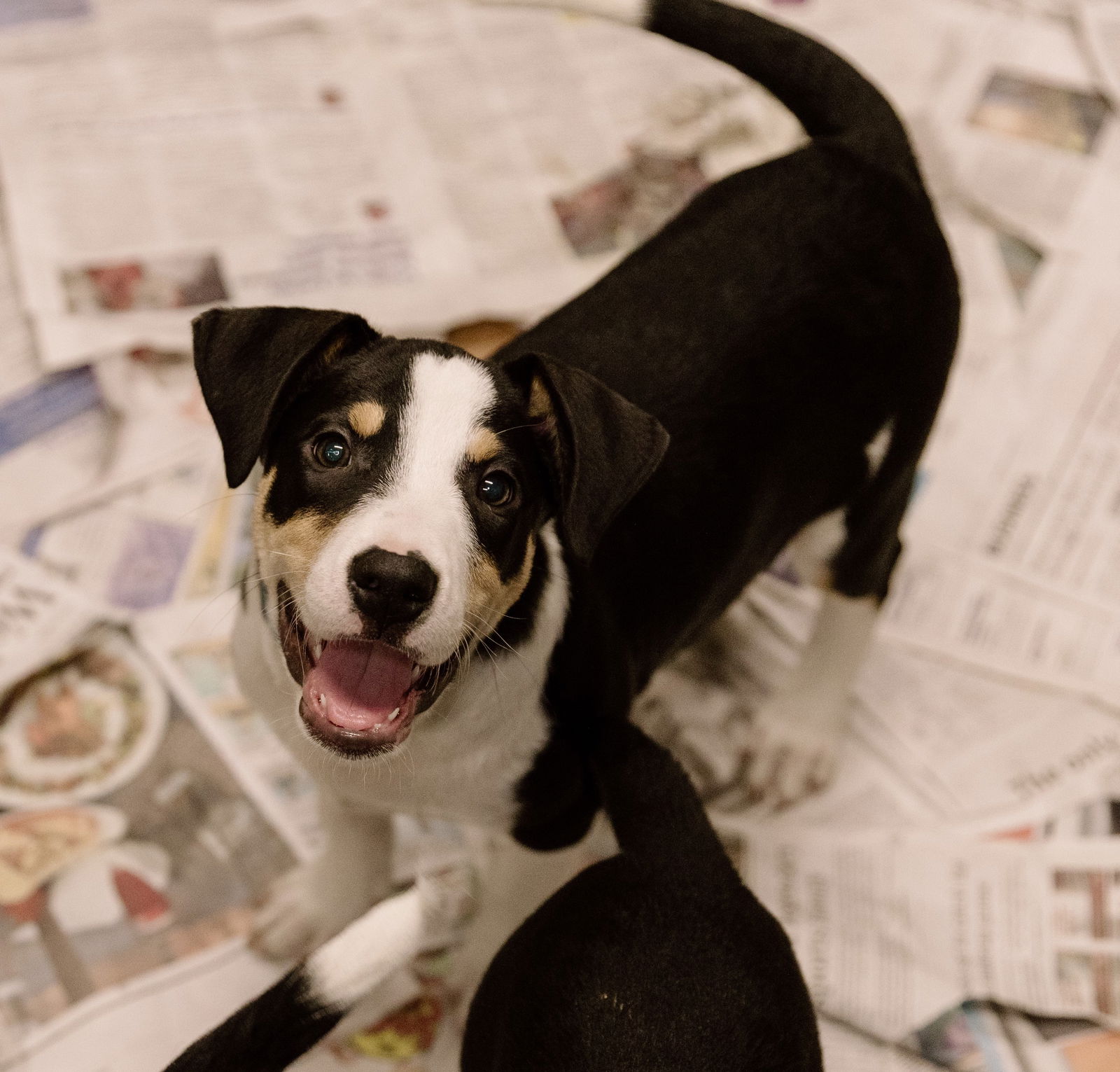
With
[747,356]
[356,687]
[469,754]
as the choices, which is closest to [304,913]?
[469,754]

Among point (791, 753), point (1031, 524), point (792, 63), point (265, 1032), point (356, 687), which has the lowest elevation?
point (791, 753)

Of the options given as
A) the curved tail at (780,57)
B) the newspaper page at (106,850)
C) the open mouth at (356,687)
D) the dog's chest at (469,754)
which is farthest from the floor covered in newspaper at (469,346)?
the curved tail at (780,57)

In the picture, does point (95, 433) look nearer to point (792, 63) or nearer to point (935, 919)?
point (792, 63)

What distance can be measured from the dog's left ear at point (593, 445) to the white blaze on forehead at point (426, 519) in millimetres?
72

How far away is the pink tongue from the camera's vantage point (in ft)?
3.91

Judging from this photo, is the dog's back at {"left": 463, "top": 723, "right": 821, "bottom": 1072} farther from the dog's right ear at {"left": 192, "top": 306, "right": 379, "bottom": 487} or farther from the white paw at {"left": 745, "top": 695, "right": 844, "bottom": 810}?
the white paw at {"left": 745, "top": 695, "right": 844, "bottom": 810}

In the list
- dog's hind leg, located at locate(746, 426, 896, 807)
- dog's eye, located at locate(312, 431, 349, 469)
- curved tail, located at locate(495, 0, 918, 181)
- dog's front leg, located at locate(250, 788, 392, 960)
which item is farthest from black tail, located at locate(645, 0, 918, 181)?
dog's front leg, located at locate(250, 788, 392, 960)

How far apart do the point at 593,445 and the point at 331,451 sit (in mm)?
245

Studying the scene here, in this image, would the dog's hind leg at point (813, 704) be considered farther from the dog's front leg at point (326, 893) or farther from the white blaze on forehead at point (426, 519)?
the white blaze on forehead at point (426, 519)

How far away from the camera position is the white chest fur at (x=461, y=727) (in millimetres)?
1287

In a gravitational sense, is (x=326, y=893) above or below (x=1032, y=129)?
below

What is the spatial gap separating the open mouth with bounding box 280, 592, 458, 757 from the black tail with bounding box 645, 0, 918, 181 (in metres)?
0.89

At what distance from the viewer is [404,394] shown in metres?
1.16

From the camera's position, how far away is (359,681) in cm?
121
